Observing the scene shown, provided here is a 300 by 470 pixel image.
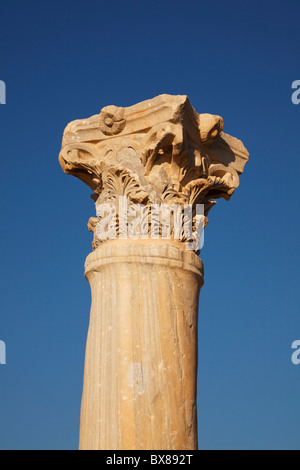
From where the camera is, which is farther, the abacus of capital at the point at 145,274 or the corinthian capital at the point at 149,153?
the corinthian capital at the point at 149,153

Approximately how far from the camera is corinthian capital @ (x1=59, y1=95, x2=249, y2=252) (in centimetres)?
1022

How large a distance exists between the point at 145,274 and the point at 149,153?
7.08 ft

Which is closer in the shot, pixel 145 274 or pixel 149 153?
pixel 145 274

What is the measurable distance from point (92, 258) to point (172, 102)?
2929 mm

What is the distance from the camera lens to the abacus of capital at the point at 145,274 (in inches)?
347

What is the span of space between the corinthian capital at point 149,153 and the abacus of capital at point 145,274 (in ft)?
0.06

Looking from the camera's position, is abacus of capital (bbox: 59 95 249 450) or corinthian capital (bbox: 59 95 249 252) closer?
abacus of capital (bbox: 59 95 249 450)

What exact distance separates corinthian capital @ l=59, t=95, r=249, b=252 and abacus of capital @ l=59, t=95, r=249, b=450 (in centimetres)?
2

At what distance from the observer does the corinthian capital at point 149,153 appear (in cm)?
1022

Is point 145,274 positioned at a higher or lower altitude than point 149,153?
lower

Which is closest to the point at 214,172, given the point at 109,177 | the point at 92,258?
the point at 109,177

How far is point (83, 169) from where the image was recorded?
441 inches

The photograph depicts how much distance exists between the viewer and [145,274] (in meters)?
9.58
